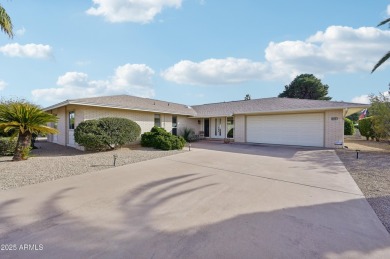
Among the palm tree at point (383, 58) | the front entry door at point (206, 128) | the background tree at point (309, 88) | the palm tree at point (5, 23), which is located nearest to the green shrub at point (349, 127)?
the background tree at point (309, 88)

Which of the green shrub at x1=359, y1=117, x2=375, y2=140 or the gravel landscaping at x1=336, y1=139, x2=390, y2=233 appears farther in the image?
the green shrub at x1=359, y1=117, x2=375, y2=140

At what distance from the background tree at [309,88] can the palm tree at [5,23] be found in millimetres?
40832

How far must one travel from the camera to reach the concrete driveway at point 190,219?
2.75 meters

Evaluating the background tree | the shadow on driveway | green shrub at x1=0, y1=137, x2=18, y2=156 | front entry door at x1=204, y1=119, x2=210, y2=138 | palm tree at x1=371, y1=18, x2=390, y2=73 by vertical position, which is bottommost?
the shadow on driveway

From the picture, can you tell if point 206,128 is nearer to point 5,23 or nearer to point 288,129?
point 288,129

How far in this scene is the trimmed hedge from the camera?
12.8 meters

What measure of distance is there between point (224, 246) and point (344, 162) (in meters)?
8.73

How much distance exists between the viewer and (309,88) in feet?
124

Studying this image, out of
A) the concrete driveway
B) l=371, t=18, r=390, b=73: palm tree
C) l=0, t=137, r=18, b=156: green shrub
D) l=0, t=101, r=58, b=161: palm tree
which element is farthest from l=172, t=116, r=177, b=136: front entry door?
l=371, t=18, r=390, b=73: palm tree

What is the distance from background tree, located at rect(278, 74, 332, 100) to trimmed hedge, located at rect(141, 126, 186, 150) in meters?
33.5

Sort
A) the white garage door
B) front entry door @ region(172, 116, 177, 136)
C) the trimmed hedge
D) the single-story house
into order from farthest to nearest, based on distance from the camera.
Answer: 1. front entry door @ region(172, 116, 177, 136)
2. the white garage door
3. the single-story house
4. the trimmed hedge

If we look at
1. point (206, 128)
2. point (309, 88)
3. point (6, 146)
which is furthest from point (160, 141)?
point (309, 88)

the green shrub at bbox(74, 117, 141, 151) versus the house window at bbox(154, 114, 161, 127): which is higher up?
the house window at bbox(154, 114, 161, 127)

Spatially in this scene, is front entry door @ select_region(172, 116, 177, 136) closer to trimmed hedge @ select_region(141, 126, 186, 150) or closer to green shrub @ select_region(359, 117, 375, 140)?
trimmed hedge @ select_region(141, 126, 186, 150)
